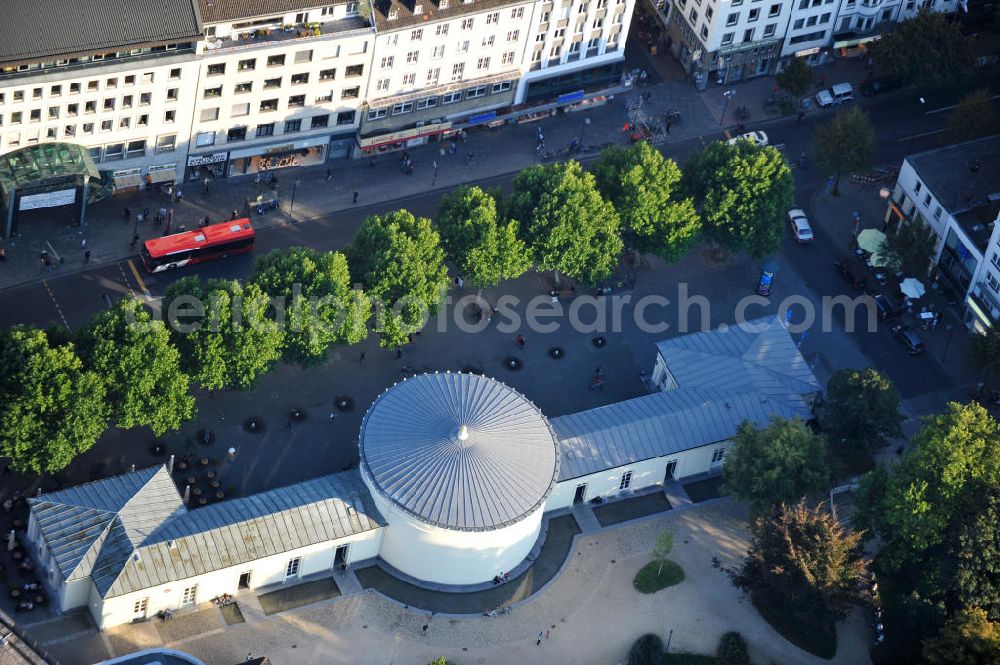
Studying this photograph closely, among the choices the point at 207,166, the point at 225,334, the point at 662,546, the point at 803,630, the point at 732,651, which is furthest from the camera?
the point at 207,166

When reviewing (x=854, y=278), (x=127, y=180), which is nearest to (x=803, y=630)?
(x=854, y=278)

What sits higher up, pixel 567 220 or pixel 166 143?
pixel 567 220

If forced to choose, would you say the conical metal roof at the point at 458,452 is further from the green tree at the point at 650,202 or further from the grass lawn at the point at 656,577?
the green tree at the point at 650,202

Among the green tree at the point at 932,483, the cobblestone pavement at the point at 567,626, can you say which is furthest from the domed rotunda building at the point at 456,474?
the green tree at the point at 932,483

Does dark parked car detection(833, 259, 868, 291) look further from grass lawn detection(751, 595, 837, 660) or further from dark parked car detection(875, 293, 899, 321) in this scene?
grass lawn detection(751, 595, 837, 660)

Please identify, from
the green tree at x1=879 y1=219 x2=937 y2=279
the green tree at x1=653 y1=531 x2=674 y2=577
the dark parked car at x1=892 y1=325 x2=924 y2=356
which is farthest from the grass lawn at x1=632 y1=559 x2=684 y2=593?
the green tree at x1=879 y1=219 x2=937 y2=279

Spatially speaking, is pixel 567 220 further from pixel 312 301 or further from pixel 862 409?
pixel 862 409
